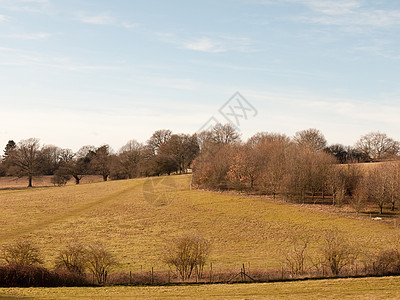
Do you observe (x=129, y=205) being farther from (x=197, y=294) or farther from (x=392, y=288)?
(x=392, y=288)

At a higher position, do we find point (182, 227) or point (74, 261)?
point (74, 261)

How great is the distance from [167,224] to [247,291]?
28673mm

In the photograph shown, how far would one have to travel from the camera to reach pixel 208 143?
305 ft

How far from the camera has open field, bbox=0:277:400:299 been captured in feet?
67.8

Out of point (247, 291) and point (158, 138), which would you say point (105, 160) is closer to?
point (158, 138)

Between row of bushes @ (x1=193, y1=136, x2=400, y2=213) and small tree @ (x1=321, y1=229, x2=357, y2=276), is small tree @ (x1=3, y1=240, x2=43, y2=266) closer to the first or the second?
small tree @ (x1=321, y1=229, x2=357, y2=276)

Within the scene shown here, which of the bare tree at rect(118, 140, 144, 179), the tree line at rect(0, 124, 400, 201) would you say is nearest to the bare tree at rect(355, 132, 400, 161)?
the tree line at rect(0, 124, 400, 201)

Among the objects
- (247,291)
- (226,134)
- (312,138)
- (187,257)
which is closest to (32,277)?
(187,257)

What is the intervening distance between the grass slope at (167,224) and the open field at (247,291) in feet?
20.5

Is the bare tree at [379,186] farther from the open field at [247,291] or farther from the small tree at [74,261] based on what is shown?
the small tree at [74,261]

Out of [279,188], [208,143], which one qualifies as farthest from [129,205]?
[208,143]

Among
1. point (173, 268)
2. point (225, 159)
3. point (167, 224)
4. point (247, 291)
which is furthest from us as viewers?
point (225, 159)

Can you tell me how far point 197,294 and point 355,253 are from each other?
14473 mm

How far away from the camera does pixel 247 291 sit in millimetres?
22172
